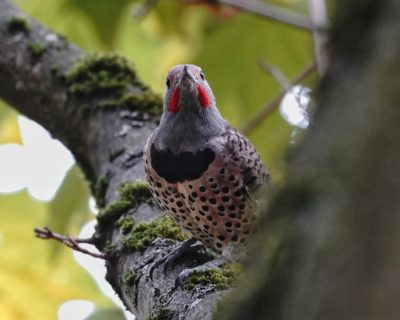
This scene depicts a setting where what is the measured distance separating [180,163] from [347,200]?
2.32m

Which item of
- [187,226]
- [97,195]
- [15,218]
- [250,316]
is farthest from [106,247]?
[250,316]

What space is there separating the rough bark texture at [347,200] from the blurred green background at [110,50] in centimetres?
240

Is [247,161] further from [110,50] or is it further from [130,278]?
[110,50]

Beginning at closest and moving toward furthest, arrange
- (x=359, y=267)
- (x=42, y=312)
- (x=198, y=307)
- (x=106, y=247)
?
(x=359, y=267) → (x=198, y=307) → (x=106, y=247) → (x=42, y=312)

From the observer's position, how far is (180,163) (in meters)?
2.85

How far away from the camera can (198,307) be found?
1935 mm

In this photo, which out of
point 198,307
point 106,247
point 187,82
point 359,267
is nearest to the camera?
point 359,267

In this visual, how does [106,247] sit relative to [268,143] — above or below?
below

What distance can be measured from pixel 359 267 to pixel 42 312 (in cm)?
310

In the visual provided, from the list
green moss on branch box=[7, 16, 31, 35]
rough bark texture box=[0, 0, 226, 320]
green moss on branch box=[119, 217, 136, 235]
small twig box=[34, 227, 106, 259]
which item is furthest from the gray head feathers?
green moss on branch box=[7, 16, 31, 35]

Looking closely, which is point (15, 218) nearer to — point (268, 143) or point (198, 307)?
point (268, 143)

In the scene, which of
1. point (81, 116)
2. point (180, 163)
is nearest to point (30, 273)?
point (81, 116)

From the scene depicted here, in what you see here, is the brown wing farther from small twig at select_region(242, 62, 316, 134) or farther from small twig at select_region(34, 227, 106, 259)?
small twig at select_region(34, 227, 106, 259)

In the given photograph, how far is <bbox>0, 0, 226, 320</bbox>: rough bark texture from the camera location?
9.41 feet
